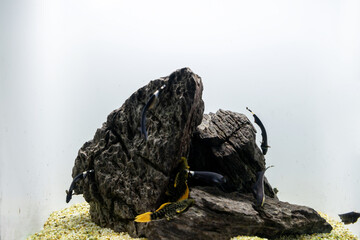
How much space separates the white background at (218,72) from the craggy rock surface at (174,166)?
159 centimetres

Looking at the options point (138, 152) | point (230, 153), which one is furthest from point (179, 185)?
point (230, 153)

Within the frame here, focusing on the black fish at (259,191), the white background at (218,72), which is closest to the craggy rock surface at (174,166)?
the black fish at (259,191)

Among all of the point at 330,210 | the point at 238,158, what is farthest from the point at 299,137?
the point at 238,158

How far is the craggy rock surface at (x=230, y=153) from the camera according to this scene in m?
4.49

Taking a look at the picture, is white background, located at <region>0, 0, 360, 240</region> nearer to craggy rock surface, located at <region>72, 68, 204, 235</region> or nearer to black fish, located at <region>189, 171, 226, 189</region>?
craggy rock surface, located at <region>72, 68, 204, 235</region>

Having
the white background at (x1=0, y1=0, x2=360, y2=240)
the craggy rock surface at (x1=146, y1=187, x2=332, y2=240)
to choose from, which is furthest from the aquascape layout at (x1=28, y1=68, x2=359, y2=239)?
the white background at (x1=0, y1=0, x2=360, y2=240)

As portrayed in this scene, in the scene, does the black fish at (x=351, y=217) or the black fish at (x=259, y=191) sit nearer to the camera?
the black fish at (x=259, y=191)

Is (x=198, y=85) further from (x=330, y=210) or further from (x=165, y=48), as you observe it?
(x=330, y=210)

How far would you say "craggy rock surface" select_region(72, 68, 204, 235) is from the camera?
12.7 ft

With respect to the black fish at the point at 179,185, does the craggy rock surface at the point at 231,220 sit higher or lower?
lower

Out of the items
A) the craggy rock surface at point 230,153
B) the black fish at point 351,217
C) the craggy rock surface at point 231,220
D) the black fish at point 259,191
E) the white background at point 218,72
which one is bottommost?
the craggy rock surface at point 231,220

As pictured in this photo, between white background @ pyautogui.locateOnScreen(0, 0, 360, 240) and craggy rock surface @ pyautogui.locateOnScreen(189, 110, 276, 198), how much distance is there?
2.65 m

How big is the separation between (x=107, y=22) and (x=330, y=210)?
7.34 meters

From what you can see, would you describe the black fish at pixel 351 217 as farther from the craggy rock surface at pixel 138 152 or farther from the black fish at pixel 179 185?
the craggy rock surface at pixel 138 152
